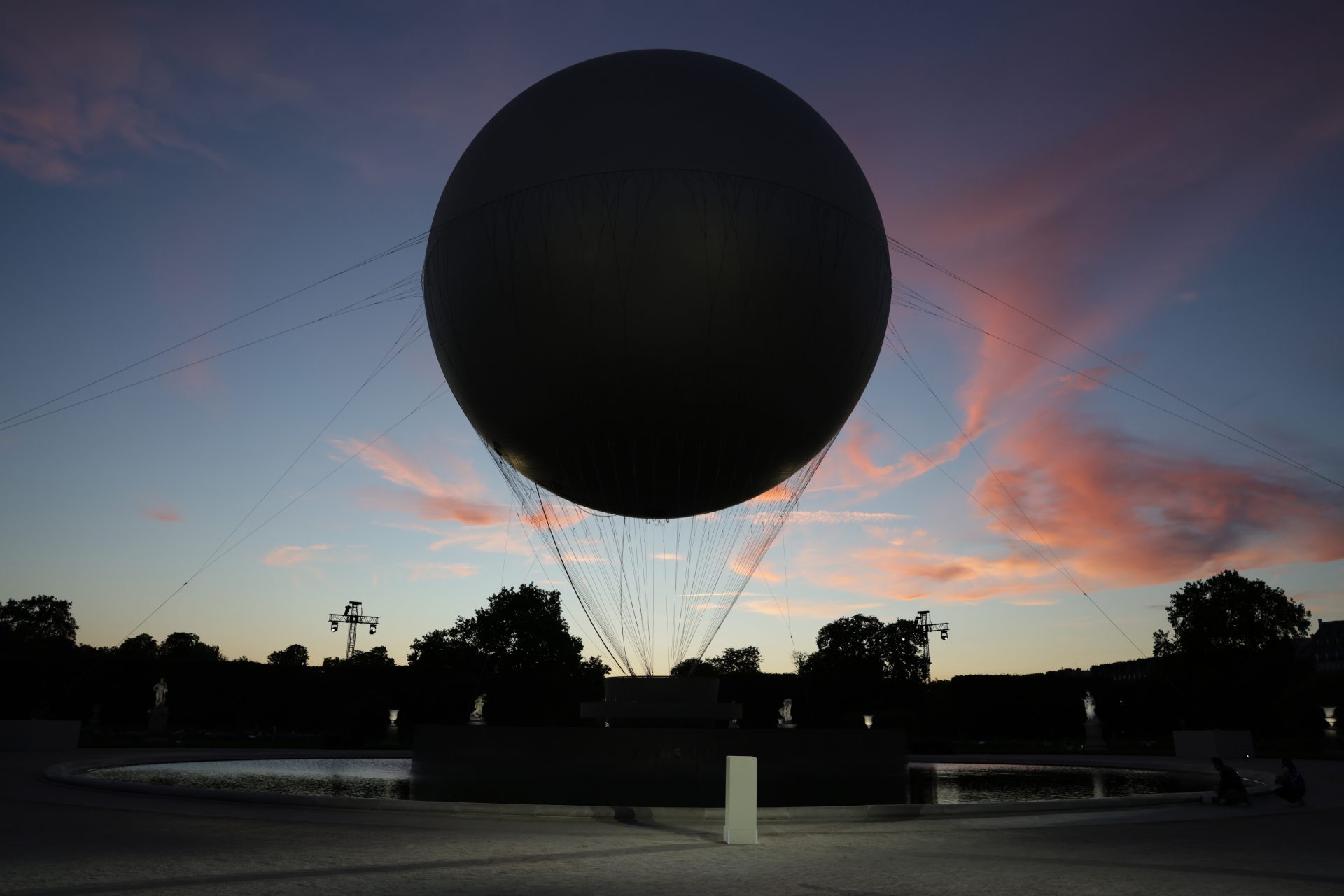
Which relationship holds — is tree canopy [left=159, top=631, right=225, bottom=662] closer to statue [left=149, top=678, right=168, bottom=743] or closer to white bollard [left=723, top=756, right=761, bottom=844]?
statue [left=149, top=678, right=168, bottom=743]

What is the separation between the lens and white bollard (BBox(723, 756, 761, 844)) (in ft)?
39.4

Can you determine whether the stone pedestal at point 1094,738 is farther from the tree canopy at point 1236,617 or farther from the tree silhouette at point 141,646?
the tree silhouette at point 141,646

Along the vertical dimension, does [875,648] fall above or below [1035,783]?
above

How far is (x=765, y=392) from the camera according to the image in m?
18.6

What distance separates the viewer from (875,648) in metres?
108

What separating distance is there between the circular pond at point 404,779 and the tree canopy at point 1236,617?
63.1m

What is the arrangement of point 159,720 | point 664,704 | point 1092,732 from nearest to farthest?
1. point 664,704
2. point 159,720
3. point 1092,732

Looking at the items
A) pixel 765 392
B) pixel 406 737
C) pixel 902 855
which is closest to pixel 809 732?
pixel 765 392

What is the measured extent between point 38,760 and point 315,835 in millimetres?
17052

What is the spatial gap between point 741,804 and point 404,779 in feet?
40.2

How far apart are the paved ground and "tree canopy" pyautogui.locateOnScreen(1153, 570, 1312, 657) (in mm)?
77234

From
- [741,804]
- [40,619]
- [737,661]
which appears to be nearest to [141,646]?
[40,619]

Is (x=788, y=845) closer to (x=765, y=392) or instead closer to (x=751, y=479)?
(x=765, y=392)

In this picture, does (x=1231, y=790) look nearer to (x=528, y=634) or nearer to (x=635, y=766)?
(x=635, y=766)
